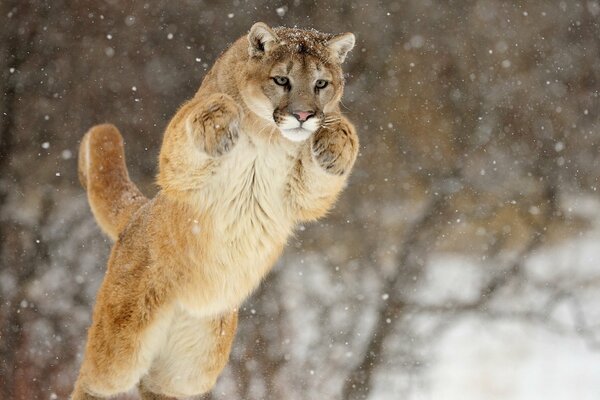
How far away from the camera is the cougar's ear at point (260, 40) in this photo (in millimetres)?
4391

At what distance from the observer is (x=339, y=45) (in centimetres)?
455

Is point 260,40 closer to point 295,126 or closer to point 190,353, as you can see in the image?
point 295,126

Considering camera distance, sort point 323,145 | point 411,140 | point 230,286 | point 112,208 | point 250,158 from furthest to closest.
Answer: point 411,140
point 112,208
point 230,286
point 250,158
point 323,145

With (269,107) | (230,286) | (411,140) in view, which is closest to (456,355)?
(411,140)

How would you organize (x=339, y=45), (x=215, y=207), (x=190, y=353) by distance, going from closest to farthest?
1. (x=339, y=45)
2. (x=215, y=207)
3. (x=190, y=353)

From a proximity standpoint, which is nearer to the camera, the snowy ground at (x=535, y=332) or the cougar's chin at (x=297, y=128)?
the cougar's chin at (x=297, y=128)

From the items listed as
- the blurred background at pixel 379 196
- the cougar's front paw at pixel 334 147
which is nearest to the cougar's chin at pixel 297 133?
the cougar's front paw at pixel 334 147

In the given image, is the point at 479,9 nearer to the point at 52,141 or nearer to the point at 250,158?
the point at 52,141

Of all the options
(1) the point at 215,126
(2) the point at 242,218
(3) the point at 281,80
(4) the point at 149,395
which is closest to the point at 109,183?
(2) the point at 242,218

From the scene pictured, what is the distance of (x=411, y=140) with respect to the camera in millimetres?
10617

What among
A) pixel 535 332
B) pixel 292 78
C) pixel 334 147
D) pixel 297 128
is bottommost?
pixel 535 332

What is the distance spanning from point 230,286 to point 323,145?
1109 mm

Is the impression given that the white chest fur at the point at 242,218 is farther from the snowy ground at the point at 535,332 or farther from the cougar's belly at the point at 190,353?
the snowy ground at the point at 535,332

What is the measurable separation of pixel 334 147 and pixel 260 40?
2.35 ft
